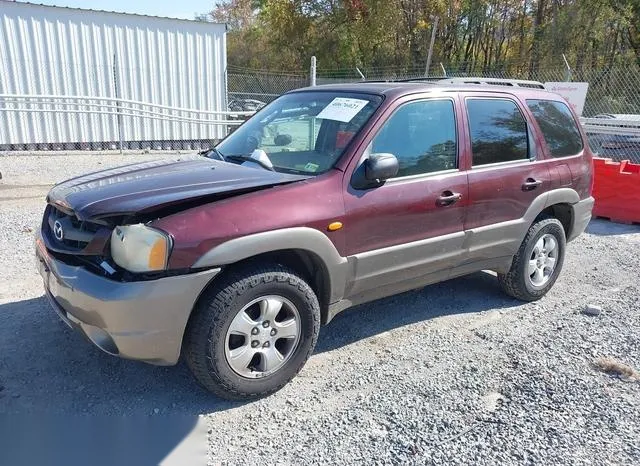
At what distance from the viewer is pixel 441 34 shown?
84.6ft

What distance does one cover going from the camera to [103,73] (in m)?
12.8

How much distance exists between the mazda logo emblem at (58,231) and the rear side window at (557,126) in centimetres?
376

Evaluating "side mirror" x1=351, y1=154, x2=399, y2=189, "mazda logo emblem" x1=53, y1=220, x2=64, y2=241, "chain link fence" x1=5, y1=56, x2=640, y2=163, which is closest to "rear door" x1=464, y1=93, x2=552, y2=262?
"side mirror" x1=351, y1=154, x2=399, y2=189

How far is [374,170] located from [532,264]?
7.09ft

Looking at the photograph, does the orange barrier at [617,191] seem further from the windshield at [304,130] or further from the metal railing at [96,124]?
the metal railing at [96,124]

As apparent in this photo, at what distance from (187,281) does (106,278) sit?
1.37 ft

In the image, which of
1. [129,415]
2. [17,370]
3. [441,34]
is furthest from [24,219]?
[441,34]

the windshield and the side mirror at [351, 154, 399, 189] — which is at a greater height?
the windshield

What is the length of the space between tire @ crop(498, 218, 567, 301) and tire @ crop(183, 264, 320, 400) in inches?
84.0

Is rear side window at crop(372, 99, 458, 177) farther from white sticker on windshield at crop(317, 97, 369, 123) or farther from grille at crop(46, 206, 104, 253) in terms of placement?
grille at crop(46, 206, 104, 253)

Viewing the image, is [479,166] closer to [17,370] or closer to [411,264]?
[411,264]

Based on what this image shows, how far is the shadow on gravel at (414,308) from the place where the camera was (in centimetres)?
400

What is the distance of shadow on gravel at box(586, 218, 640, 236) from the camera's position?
7168 mm

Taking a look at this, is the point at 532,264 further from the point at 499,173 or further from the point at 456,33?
the point at 456,33
